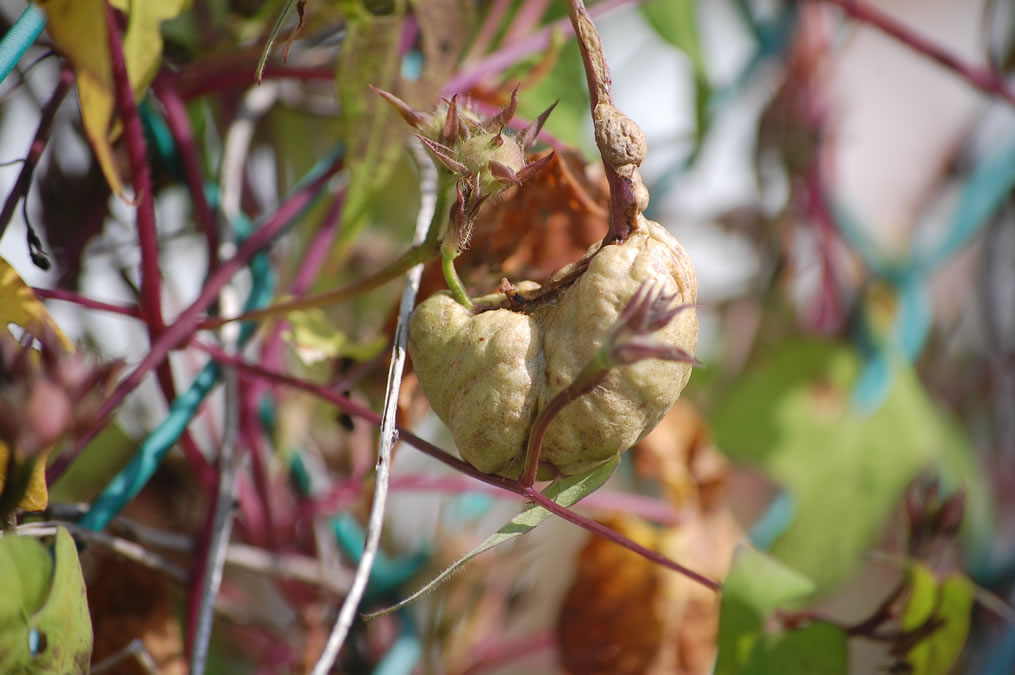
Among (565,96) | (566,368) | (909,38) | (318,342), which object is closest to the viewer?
(566,368)

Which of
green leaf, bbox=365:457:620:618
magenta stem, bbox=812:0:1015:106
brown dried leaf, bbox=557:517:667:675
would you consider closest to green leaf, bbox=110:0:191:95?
green leaf, bbox=365:457:620:618

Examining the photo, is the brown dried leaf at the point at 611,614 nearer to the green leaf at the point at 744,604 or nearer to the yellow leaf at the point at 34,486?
the green leaf at the point at 744,604

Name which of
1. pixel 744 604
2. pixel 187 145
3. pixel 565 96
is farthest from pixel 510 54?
pixel 744 604

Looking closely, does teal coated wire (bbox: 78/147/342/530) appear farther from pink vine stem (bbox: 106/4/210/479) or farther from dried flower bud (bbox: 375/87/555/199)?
dried flower bud (bbox: 375/87/555/199)

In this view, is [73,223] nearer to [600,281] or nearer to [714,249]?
[600,281]

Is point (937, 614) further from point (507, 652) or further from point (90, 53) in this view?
point (90, 53)

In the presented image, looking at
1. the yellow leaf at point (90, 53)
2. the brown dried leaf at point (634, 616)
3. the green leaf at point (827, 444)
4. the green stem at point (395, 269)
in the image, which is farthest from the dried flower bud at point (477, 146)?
the green leaf at point (827, 444)
